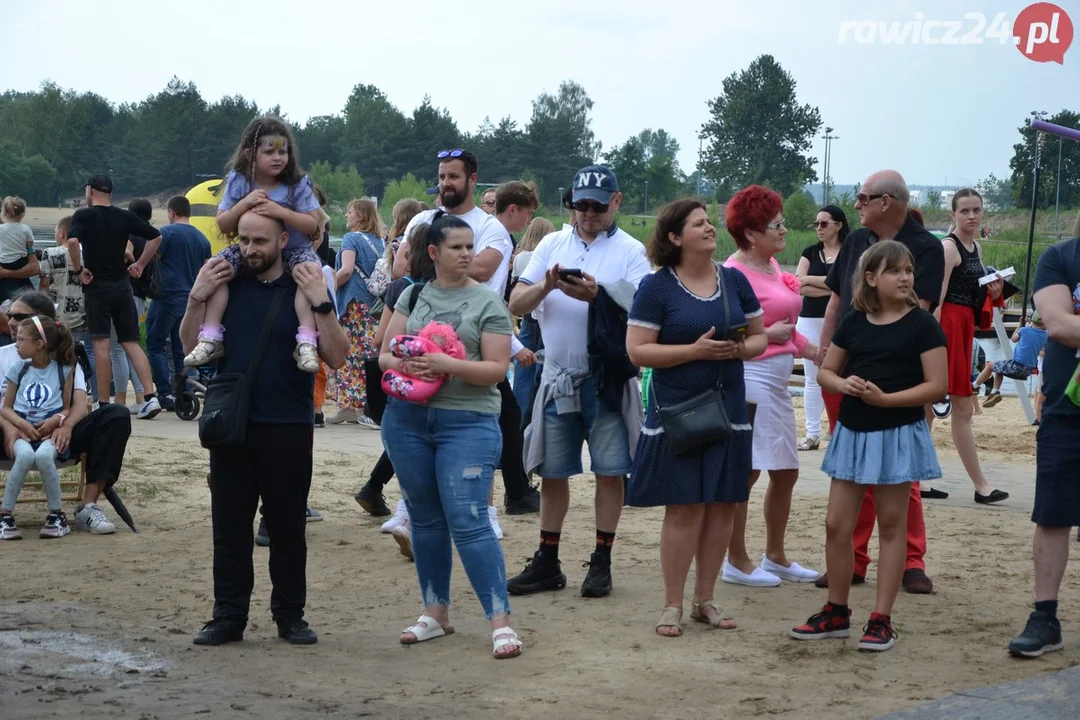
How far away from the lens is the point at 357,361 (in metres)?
12.1

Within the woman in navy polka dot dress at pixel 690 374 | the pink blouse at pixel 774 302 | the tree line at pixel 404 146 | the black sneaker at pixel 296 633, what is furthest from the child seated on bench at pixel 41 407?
the tree line at pixel 404 146

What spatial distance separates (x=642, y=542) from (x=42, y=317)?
3801mm

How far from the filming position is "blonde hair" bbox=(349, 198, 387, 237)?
1140cm

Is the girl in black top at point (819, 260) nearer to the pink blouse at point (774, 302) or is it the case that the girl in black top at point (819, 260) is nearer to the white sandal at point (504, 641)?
the pink blouse at point (774, 302)

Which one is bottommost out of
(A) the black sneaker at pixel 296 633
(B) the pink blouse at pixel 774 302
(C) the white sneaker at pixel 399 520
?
(A) the black sneaker at pixel 296 633

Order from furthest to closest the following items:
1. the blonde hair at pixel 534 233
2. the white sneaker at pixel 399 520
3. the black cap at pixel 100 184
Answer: the black cap at pixel 100 184, the blonde hair at pixel 534 233, the white sneaker at pixel 399 520

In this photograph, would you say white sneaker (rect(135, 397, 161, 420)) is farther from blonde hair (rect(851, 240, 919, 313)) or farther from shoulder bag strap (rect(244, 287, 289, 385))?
blonde hair (rect(851, 240, 919, 313))

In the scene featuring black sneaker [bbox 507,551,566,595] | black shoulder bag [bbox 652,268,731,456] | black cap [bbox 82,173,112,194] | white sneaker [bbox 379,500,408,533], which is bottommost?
black sneaker [bbox 507,551,566,595]

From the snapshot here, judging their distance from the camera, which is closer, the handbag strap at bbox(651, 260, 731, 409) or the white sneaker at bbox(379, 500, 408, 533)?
the handbag strap at bbox(651, 260, 731, 409)

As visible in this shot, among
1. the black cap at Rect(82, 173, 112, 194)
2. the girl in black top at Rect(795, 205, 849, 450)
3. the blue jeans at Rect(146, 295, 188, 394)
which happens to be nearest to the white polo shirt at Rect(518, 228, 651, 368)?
the girl in black top at Rect(795, 205, 849, 450)

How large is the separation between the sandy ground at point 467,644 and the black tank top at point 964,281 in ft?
4.64

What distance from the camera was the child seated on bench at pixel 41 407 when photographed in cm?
743

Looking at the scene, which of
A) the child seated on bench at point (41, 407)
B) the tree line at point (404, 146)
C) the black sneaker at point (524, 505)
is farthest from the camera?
the tree line at point (404, 146)

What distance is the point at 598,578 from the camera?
6180mm
